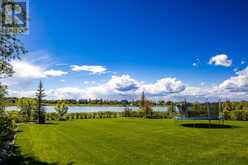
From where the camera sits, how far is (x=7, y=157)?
945 centimetres

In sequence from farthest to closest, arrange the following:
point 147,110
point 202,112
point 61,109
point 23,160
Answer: point 61,109 → point 147,110 → point 202,112 → point 23,160

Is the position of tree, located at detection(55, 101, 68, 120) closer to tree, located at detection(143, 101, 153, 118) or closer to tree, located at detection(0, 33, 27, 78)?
tree, located at detection(143, 101, 153, 118)

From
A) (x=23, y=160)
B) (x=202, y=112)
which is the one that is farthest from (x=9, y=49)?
(x=202, y=112)

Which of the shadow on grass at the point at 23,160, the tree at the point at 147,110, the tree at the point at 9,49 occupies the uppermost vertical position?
the tree at the point at 9,49

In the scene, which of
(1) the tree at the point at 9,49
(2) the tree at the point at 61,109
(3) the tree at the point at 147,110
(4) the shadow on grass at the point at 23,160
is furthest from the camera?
(2) the tree at the point at 61,109

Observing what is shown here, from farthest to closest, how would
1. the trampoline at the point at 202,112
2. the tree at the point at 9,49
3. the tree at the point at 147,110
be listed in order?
the tree at the point at 147,110, the trampoline at the point at 202,112, the tree at the point at 9,49

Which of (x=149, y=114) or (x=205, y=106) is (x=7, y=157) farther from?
(x=149, y=114)

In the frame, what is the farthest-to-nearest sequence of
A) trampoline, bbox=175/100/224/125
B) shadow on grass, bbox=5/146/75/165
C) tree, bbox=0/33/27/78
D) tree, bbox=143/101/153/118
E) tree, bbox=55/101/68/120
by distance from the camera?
tree, bbox=55/101/68/120
tree, bbox=143/101/153/118
trampoline, bbox=175/100/224/125
shadow on grass, bbox=5/146/75/165
tree, bbox=0/33/27/78

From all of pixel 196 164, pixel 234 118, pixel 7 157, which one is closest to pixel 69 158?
pixel 7 157

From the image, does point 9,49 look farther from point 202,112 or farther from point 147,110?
point 147,110

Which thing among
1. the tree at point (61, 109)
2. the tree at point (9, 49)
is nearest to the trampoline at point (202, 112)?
the tree at point (9, 49)

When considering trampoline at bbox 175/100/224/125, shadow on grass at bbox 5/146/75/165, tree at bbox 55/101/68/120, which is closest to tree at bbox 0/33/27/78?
shadow on grass at bbox 5/146/75/165

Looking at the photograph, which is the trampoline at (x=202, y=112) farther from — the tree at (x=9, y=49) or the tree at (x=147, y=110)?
the tree at (x=9, y=49)

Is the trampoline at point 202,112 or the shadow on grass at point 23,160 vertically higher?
the trampoline at point 202,112
